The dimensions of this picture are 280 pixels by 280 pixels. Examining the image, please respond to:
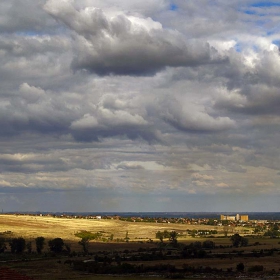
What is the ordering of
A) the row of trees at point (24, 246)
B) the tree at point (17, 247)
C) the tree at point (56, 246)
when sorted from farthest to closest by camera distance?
the tree at point (56, 246) < the row of trees at point (24, 246) < the tree at point (17, 247)

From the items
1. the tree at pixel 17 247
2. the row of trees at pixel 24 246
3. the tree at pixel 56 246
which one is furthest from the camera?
the tree at pixel 56 246

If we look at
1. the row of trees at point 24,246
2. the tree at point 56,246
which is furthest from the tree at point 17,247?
the tree at point 56,246

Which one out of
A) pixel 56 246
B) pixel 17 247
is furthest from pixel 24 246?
pixel 56 246

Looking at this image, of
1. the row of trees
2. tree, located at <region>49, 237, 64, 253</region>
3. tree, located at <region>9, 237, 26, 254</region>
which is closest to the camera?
tree, located at <region>9, 237, 26, 254</region>

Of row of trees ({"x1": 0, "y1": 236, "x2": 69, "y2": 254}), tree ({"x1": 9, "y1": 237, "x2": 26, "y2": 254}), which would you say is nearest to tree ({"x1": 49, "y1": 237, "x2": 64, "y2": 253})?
row of trees ({"x1": 0, "y1": 236, "x2": 69, "y2": 254})

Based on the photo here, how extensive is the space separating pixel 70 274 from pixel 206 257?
46.5 m

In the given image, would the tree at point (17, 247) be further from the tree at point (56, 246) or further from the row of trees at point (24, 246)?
the tree at point (56, 246)

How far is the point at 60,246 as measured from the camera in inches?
6171

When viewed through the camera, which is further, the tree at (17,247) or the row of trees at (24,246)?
the row of trees at (24,246)

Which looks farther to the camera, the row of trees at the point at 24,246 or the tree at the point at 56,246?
the tree at the point at 56,246

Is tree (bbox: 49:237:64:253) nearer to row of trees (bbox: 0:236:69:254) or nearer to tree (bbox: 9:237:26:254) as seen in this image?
row of trees (bbox: 0:236:69:254)

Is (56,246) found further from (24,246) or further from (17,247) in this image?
(17,247)

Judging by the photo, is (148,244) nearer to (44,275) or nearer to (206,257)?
(206,257)

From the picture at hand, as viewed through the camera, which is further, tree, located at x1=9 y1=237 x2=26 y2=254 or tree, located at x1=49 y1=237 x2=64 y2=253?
tree, located at x1=49 y1=237 x2=64 y2=253
